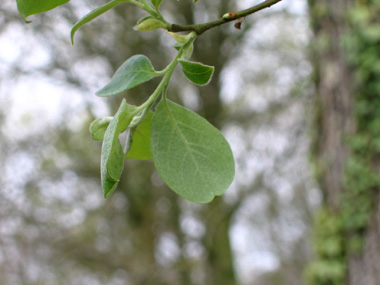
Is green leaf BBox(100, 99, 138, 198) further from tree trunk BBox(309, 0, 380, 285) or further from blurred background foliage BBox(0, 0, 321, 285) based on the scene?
blurred background foliage BBox(0, 0, 321, 285)

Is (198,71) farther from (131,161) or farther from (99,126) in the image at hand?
(131,161)

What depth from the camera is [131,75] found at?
335 millimetres

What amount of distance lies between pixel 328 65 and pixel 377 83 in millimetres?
307

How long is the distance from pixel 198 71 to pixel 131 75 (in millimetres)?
54

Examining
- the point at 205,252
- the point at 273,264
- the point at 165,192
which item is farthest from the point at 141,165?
the point at 273,264

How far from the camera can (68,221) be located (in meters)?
4.25

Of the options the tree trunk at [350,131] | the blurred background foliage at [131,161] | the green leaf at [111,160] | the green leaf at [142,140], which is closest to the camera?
the green leaf at [111,160]

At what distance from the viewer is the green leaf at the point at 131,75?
327mm

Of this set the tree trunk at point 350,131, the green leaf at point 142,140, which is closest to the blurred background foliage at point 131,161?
the tree trunk at point 350,131

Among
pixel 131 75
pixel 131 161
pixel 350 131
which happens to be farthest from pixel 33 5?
pixel 131 161

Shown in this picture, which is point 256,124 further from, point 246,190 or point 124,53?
point 124,53

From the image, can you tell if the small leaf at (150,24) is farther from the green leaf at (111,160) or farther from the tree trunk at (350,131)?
the tree trunk at (350,131)

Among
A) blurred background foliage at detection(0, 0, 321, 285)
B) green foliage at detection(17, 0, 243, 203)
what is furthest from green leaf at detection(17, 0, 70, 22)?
blurred background foliage at detection(0, 0, 321, 285)

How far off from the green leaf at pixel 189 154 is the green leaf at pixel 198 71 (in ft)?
0.11
